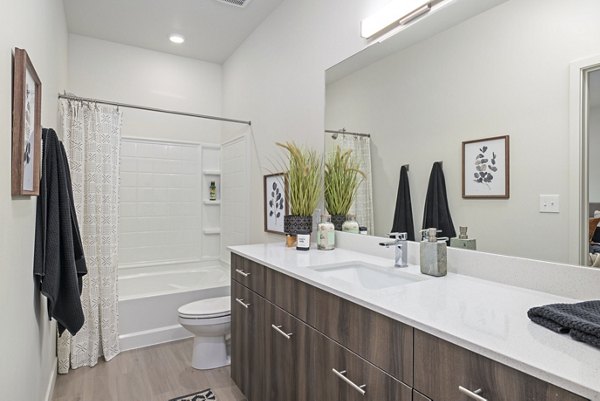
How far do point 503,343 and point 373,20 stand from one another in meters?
1.64

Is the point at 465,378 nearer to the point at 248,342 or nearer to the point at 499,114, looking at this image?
the point at 499,114

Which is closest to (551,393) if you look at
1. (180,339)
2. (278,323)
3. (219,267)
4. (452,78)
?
(278,323)

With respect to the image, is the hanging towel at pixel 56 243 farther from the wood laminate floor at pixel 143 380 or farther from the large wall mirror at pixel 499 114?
the large wall mirror at pixel 499 114

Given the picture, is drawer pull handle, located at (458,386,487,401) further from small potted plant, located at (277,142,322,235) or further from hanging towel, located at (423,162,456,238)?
small potted plant, located at (277,142,322,235)

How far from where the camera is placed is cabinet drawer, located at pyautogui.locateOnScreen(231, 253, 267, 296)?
69.6 inches

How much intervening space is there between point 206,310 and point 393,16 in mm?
2231

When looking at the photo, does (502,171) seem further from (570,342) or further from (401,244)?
(570,342)

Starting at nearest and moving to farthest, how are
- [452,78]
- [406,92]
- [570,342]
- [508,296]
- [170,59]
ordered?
1. [570,342]
2. [508,296]
3. [452,78]
4. [406,92]
5. [170,59]

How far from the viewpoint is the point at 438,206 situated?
1534mm

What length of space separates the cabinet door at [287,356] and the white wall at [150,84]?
9.36ft

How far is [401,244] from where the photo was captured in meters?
1.55

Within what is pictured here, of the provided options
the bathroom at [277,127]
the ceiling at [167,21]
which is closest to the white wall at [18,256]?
the bathroom at [277,127]

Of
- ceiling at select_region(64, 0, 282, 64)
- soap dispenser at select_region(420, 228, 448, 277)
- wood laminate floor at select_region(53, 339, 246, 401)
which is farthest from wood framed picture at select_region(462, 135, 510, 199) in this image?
ceiling at select_region(64, 0, 282, 64)

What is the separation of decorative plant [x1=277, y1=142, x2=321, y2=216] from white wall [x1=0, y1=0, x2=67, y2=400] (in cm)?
135
